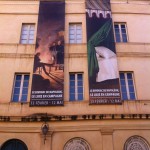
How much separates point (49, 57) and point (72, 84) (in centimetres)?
226

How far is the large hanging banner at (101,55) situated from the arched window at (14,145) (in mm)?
4424

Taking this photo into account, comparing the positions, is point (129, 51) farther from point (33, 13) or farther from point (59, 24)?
point (33, 13)

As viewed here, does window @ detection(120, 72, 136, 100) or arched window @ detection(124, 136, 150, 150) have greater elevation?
window @ detection(120, 72, 136, 100)

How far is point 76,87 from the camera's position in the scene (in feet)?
50.4

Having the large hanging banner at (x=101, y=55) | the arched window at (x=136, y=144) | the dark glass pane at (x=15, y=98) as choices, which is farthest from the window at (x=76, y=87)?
the arched window at (x=136, y=144)

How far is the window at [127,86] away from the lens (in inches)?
599

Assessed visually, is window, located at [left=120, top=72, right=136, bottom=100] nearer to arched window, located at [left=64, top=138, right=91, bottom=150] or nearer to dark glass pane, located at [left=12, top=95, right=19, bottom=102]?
arched window, located at [left=64, top=138, right=91, bottom=150]

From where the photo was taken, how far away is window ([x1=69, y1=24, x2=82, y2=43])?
17259mm

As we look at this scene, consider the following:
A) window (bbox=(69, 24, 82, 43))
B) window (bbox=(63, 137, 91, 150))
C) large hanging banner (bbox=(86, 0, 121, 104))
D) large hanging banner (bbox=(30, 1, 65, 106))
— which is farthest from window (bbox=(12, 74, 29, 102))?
window (bbox=(69, 24, 82, 43))

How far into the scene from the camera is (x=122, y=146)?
13516 millimetres

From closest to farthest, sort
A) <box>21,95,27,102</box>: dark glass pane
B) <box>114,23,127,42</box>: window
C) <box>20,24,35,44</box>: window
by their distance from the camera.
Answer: <box>21,95,27,102</box>: dark glass pane, <box>20,24,35,44</box>: window, <box>114,23,127,42</box>: window

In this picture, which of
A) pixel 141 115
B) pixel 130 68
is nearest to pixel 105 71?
pixel 130 68

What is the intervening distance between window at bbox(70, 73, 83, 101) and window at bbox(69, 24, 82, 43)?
2.64 m

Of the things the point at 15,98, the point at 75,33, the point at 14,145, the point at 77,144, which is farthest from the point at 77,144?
the point at 75,33
